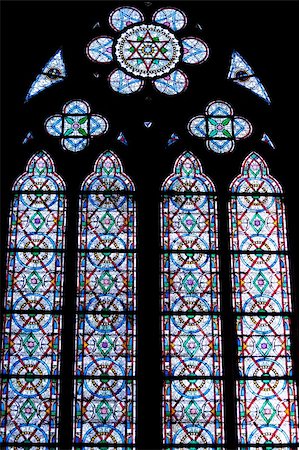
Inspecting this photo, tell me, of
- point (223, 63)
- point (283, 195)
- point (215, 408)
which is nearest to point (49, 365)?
point (215, 408)

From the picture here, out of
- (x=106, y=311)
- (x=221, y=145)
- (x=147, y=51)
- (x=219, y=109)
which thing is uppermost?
(x=147, y=51)

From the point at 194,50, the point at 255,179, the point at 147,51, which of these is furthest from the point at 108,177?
the point at 194,50

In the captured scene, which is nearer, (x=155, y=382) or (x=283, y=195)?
(x=155, y=382)

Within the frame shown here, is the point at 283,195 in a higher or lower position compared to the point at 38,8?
lower

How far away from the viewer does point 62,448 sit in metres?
11.9

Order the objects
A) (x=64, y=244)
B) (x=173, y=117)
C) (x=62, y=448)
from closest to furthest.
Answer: (x=62, y=448) < (x=64, y=244) < (x=173, y=117)

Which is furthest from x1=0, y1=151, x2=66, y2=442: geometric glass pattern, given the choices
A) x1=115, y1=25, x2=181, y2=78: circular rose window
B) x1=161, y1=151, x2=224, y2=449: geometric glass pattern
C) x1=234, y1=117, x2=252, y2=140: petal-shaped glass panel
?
x1=234, y1=117, x2=252, y2=140: petal-shaped glass panel

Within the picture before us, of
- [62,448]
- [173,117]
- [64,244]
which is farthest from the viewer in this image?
[173,117]

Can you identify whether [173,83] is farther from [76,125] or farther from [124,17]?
[76,125]

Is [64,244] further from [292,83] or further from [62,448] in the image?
[292,83]

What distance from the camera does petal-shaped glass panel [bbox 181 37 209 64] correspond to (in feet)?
46.6

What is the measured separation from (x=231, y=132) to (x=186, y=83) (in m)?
0.80

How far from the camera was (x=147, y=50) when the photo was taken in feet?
46.6

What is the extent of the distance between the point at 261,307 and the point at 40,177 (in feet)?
8.85
